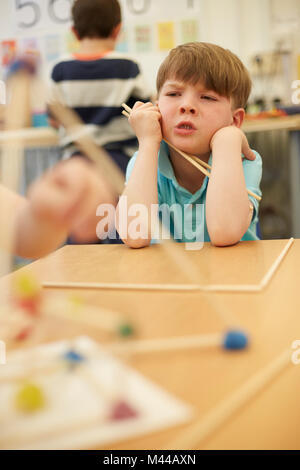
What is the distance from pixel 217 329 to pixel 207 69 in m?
0.51

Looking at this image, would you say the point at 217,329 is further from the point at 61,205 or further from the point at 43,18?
the point at 43,18

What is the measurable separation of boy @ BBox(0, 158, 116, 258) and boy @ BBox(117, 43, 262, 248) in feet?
1.17

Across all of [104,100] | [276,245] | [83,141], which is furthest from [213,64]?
[83,141]

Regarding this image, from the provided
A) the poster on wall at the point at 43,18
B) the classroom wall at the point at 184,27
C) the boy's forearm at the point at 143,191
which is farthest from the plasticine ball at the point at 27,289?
the poster on wall at the point at 43,18

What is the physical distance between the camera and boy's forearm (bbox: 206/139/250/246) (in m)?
0.63

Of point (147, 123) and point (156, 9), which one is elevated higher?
point (156, 9)

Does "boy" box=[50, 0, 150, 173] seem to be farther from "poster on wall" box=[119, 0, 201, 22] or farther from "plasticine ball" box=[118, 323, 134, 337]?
→ "poster on wall" box=[119, 0, 201, 22]

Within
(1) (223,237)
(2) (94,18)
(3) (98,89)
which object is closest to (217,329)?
(1) (223,237)

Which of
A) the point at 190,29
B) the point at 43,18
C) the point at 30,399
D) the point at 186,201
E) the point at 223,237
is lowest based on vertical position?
the point at 30,399

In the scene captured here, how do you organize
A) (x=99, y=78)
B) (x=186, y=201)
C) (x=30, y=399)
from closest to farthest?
(x=30, y=399), (x=99, y=78), (x=186, y=201)

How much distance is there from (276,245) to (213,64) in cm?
29

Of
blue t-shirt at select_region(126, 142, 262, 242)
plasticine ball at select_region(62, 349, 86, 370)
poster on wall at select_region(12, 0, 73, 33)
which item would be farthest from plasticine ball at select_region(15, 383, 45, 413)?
poster on wall at select_region(12, 0, 73, 33)

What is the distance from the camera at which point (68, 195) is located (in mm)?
223

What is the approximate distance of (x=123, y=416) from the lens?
194 mm
